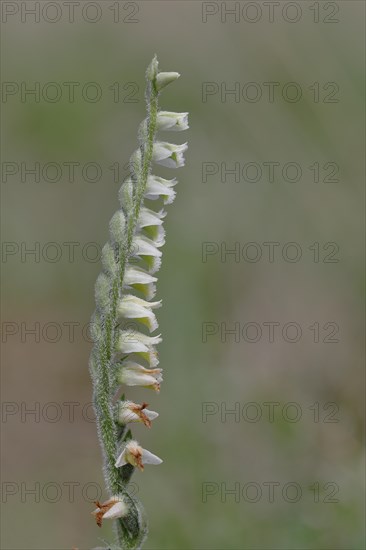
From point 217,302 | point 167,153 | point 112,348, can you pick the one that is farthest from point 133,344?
point 217,302

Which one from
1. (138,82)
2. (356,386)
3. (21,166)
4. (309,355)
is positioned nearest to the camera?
(356,386)

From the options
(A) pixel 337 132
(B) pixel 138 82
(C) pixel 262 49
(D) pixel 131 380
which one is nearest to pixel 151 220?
(D) pixel 131 380

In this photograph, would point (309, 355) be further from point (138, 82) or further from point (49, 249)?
point (138, 82)

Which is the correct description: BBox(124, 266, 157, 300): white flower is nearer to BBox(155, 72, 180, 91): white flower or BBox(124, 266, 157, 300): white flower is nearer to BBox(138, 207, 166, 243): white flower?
BBox(138, 207, 166, 243): white flower

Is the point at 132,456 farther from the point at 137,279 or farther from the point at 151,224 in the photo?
the point at 151,224

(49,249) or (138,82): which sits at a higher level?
(138,82)

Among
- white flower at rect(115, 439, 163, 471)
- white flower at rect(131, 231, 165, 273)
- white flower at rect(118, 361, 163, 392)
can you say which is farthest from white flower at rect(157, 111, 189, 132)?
white flower at rect(115, 439, 163, 471)
